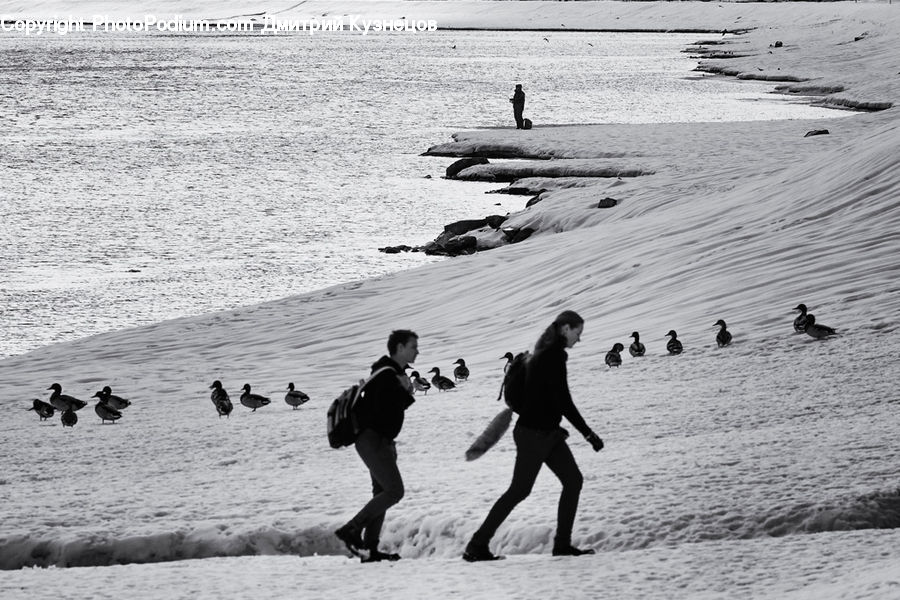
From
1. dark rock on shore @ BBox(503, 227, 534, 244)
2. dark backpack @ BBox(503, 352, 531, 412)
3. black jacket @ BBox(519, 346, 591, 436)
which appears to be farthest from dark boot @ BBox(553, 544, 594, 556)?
dark rock on shore @ BBox(503, 227, 534, 244)

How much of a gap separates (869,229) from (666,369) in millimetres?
4920

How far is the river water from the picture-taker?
2389 cm

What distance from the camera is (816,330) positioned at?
45.1 feet

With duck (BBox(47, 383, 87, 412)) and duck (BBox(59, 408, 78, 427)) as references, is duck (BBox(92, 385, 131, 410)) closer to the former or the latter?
duck (BBox(47, 383, 87, 412))

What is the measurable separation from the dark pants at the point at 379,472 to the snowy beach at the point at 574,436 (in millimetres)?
357

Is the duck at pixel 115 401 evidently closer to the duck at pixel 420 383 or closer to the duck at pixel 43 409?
the duck at pixel 43 409

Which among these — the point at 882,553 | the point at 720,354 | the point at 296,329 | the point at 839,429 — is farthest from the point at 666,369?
the point at 296,329

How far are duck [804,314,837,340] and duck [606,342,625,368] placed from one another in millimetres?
1973

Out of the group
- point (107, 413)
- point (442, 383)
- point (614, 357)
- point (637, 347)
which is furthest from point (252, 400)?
point (637, 347)

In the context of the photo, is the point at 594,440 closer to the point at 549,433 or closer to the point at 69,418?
the point at 549,433

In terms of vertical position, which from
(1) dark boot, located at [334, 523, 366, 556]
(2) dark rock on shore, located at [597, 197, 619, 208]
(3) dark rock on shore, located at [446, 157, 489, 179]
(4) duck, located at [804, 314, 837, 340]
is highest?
(3) dark rock on shore, located at [446, 157, 489, 179]

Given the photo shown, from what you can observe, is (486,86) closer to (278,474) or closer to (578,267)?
(578,267)

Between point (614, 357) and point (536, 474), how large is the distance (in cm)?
623

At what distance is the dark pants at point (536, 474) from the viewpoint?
8234 millimetres
